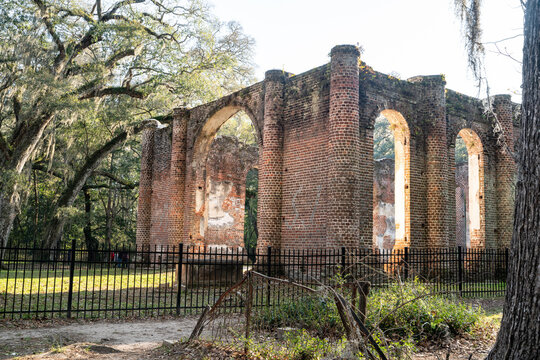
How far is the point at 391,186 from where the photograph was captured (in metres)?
23.1

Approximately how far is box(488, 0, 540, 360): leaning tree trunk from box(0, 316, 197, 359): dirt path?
4356 millimetres

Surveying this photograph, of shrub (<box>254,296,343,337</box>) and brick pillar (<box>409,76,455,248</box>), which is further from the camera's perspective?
brick pillar (<box>409,76,455,248</box>)

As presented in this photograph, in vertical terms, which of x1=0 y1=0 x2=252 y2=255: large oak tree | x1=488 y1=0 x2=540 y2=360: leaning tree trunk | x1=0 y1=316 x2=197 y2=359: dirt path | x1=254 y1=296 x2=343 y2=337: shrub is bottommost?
x1=0 y1=316 x2=197 y2=359: dirt path

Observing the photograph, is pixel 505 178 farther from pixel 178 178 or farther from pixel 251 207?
pixel 251 207

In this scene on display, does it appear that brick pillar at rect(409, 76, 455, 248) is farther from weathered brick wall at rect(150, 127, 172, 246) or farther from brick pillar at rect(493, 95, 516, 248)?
weathered brick wall at rect(150, 127, 172, 246)

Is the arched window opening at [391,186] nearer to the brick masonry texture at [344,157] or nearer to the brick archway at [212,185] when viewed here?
the brick masonry texture at [344,157]

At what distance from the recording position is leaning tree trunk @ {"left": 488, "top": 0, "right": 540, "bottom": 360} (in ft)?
11.4

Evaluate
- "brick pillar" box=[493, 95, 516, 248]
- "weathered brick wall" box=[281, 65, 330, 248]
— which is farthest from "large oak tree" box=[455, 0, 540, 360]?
"brick pillar" box=[493, 95, 516, 248]

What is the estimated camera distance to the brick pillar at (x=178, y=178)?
59.9ft

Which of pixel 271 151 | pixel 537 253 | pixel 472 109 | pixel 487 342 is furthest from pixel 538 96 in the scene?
pixel 472 109

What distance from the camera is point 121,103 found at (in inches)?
778

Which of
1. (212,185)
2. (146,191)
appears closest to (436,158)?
(212,185)

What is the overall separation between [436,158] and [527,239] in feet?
37.7

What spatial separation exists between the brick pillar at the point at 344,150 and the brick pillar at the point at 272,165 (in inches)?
84.1
